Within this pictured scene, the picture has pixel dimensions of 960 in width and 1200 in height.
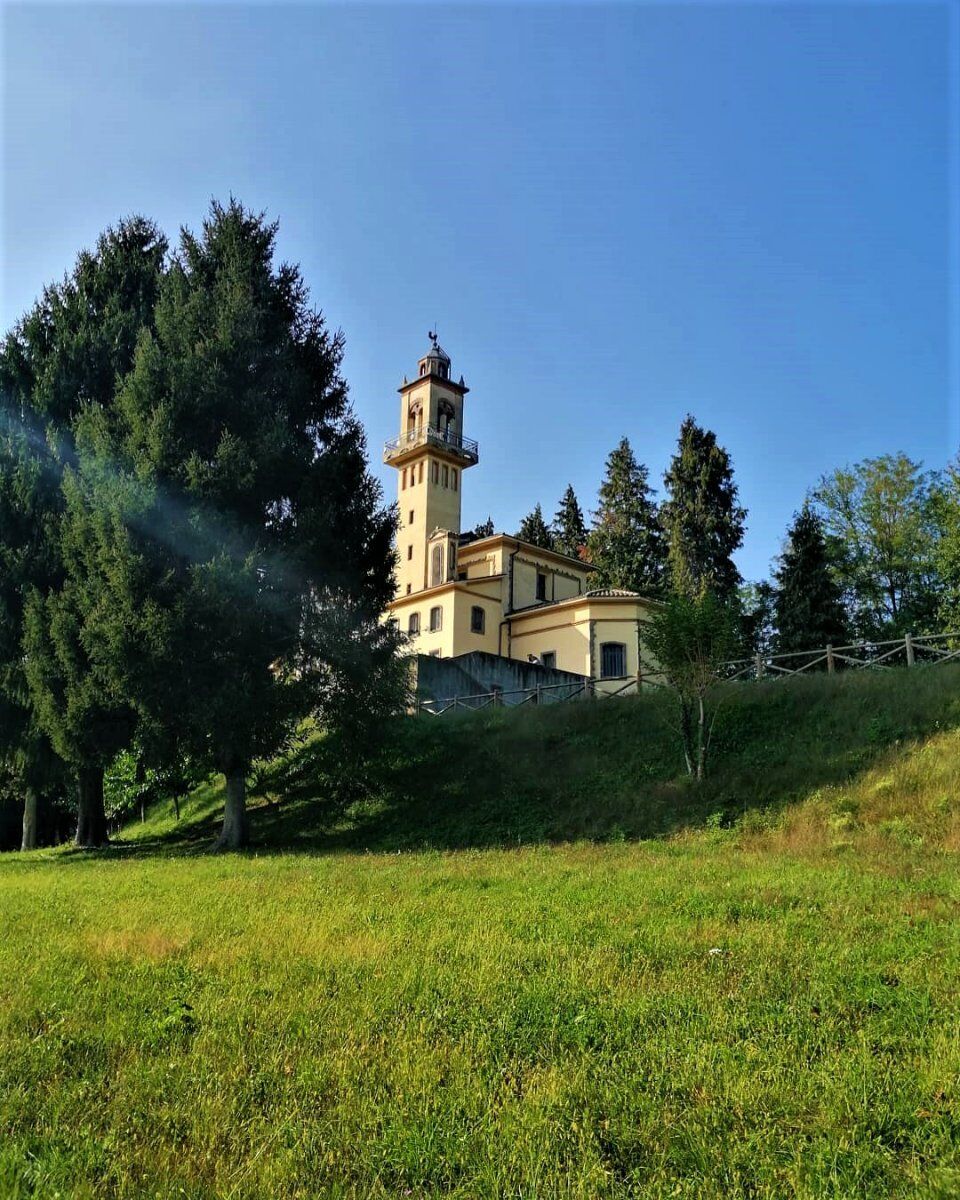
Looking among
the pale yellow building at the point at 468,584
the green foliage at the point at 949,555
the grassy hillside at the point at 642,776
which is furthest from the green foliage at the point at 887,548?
the grassy hillside at the point at 642,776

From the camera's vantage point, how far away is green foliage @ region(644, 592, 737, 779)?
1812 cm

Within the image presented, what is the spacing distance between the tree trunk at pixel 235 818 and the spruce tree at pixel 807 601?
26.5 m

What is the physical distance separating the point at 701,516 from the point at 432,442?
1648cm

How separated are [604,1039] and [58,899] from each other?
9.44m

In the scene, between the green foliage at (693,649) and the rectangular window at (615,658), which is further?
the rectangular window at (615,658)

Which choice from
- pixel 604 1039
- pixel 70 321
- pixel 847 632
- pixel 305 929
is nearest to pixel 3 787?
pixel 70 321

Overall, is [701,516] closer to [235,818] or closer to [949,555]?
[949,555]

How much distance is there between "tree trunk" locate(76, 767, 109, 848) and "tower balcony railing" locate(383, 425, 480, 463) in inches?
1310

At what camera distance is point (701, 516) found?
47656 mm

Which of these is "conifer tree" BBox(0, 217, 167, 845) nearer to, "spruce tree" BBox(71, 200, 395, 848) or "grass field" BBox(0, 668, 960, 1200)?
"spruce tree" BBox(71, 200, 395, 848)

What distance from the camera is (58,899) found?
1194cm

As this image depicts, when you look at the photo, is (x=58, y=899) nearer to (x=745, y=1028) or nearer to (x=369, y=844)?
(x=369, y=844)

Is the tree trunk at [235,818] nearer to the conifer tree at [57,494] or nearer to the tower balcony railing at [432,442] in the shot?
the conifer tree at [57,494]

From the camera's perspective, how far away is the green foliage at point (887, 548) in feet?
144
